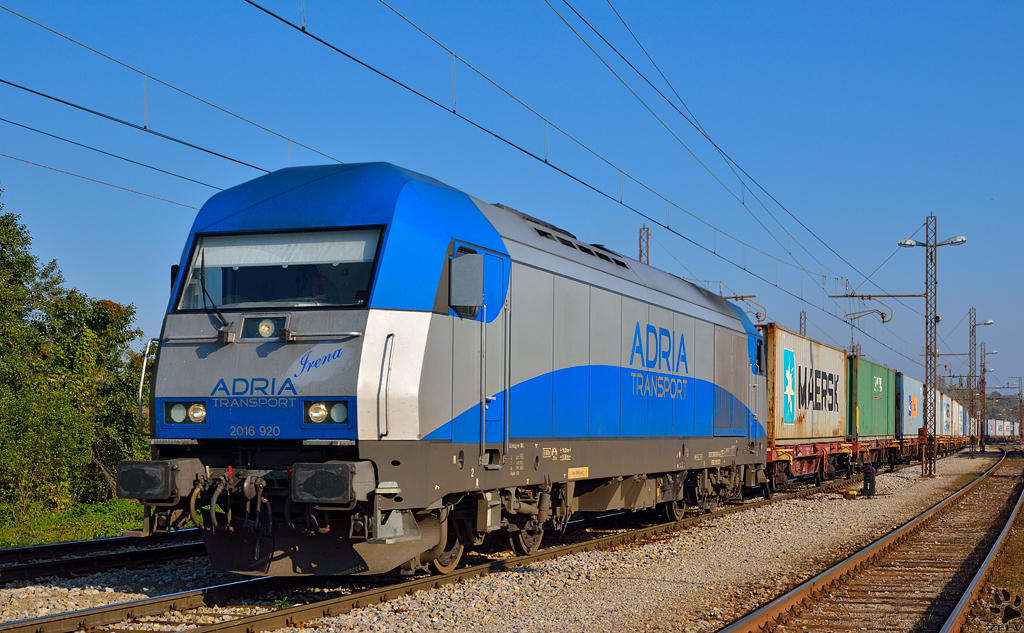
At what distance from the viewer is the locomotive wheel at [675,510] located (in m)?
15.6

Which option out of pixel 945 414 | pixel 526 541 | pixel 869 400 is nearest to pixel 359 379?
pixel 526 541

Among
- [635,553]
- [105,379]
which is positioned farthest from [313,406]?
[105,379]

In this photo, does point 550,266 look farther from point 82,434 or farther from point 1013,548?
point 82,434

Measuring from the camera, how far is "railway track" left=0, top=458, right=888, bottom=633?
23.5 ft

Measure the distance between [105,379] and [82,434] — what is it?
278 inches

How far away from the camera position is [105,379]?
969 inches

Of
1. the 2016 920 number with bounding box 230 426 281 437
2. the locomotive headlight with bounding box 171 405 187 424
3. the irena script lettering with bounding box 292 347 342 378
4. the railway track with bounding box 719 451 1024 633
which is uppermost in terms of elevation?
the irena script lettering with bounding box 292 347 342 378

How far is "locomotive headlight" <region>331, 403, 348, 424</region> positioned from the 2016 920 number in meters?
0.54

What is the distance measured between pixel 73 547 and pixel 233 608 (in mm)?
4213

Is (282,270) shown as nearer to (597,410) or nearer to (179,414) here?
(179,414)

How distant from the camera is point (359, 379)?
780 cm

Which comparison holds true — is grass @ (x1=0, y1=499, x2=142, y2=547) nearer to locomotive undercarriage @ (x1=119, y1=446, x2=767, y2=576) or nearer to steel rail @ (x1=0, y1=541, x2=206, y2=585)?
steel rail @ (x1=0, y1=541, x2=206, y2=585)

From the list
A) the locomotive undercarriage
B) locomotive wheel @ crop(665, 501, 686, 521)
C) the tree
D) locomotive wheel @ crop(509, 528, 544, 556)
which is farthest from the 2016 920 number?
the tree

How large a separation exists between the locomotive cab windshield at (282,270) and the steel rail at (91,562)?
3.28m
